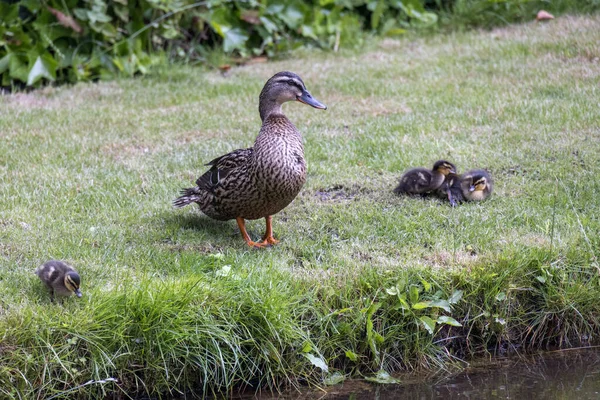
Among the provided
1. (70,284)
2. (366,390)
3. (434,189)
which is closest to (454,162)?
(434,189)

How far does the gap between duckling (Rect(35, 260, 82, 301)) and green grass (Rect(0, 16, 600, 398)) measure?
0.09 m

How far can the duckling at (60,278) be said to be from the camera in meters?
4.70

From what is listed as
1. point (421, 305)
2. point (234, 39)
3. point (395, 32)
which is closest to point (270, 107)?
point (421, 305)

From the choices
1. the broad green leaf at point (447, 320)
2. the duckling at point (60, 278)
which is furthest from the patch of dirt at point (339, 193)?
the duckling at point (60, 278)

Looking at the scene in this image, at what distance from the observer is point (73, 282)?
4.70m

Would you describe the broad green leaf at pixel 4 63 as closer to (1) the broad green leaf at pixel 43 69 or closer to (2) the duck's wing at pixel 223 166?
(1) the broad green leaf at pixel 43 69

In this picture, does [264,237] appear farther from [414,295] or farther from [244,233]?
[414,295]

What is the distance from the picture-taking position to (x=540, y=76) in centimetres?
935

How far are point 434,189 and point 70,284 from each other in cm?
298

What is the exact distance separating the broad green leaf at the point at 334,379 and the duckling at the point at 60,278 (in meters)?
1.47

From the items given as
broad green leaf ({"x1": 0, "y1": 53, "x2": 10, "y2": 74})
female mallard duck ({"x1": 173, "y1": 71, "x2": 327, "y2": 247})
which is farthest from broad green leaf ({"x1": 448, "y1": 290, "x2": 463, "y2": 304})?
broad green leaf ({"x1": 0, "y1": 53, "x2": 10, "y2": 74})

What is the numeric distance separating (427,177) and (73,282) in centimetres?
292

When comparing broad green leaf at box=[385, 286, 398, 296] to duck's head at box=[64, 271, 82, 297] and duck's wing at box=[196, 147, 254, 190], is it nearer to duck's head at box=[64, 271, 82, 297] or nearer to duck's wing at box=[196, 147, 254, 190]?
duck's wing at box=[196, 147, 254, 190]

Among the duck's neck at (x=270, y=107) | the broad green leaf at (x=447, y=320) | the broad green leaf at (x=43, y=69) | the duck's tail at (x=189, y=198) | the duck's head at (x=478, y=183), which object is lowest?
the broad green leaf at (x=43, y=69)
